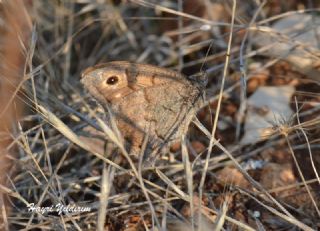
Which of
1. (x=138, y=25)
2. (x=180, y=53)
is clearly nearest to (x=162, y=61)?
(x=180, y=53)

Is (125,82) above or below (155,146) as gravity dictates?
above

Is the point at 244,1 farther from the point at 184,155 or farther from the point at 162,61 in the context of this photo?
the point at 184,155

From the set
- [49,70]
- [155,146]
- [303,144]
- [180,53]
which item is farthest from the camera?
[180,53]

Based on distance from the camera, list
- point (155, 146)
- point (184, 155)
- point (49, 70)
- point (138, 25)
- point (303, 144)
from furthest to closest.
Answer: point (138, 25)
point (49, 70)
point (303, 144)
point (155, 146)
point (184, 155)

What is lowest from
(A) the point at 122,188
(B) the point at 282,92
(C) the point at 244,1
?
(A) the point at 122,188

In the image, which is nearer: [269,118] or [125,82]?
[125,82]

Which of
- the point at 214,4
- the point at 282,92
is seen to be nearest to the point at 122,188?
the point at 282,92

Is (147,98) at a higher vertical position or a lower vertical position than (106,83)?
lower
